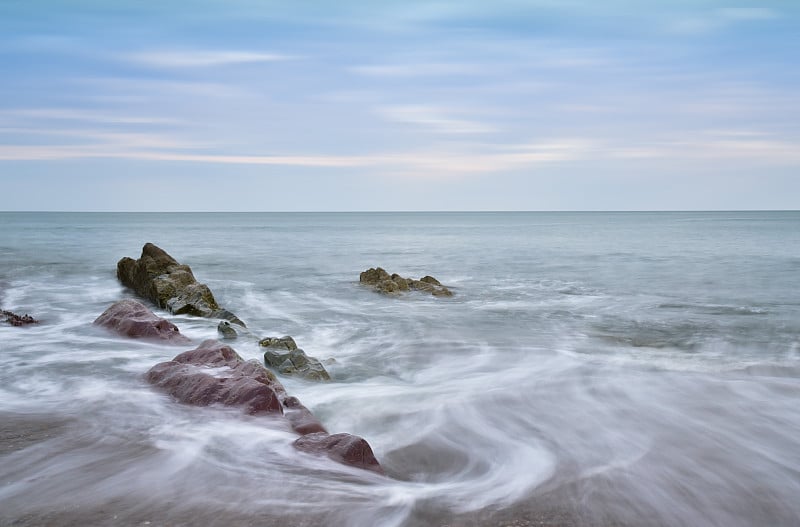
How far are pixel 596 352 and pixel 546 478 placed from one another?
19.2ft

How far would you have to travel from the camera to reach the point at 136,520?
4070mm

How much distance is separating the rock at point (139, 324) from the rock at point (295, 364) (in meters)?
1.95

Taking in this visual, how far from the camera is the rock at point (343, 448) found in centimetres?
511

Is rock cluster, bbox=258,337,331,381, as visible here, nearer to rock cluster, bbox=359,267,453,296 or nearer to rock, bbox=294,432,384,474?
rock, bbox=294,432,384,474

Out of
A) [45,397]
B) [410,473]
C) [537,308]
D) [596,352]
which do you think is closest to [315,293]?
[537,308]

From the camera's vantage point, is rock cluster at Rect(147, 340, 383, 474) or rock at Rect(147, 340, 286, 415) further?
rock at Rect(147, 340, 286, 415)

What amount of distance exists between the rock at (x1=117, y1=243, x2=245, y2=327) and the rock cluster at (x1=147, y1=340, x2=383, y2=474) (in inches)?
179

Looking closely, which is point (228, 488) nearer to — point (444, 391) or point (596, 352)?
point (444, 391)

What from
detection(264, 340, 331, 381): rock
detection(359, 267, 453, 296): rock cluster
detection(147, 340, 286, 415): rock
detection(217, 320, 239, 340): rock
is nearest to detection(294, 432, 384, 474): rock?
detection(147, 340, 286, 415): rock

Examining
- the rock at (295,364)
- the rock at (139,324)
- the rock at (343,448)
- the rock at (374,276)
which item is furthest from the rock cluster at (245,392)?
the rock at (374,276)

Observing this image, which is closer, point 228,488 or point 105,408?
point 228,488

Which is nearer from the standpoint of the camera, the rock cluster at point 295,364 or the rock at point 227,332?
the rock cluster at point 295,364

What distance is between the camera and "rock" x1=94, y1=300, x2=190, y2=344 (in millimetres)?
9877

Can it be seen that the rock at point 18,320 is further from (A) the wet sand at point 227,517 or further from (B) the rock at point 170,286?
(A) the wet sand at point 227,517
